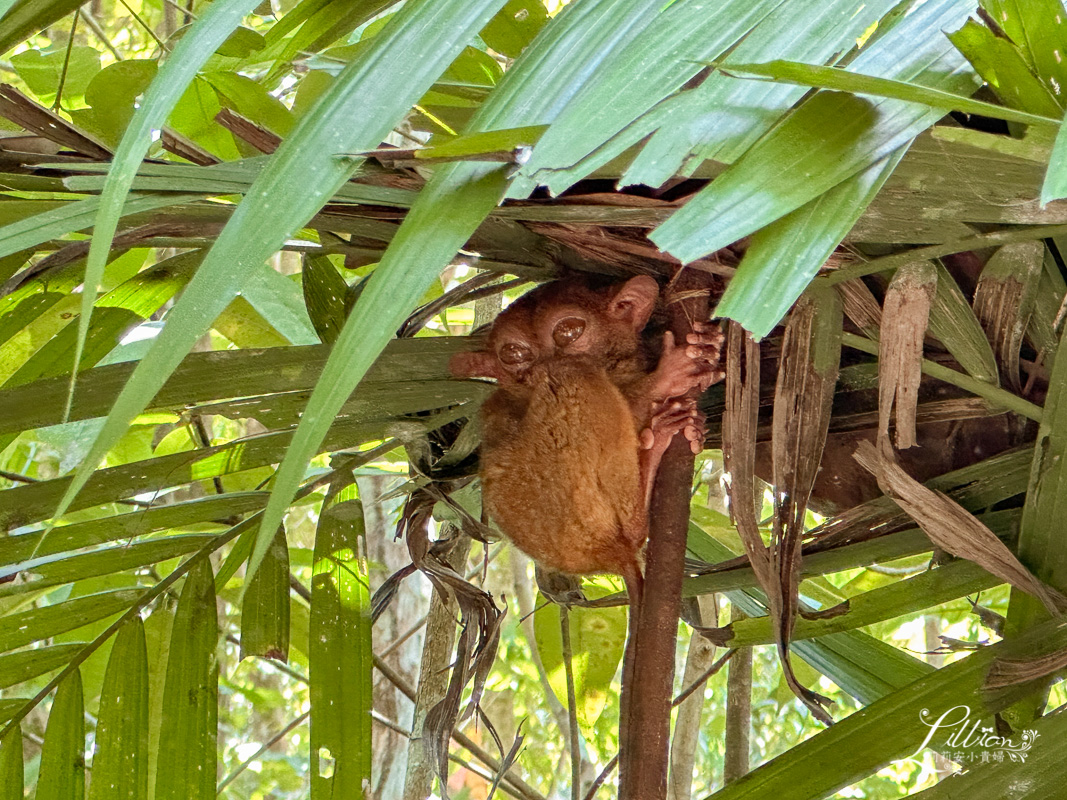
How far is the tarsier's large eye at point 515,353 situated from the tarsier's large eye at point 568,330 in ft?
0.24

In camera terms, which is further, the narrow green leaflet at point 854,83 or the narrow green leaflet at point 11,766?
the narrow green leaflet at point 11,766

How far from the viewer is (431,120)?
Answer: 1715 millimetres

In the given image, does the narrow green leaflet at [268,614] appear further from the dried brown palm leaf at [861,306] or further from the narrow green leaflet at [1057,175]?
the narrow green leaflet at [1057,175]

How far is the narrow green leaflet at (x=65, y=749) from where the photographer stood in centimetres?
136

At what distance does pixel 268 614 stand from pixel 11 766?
382 millimetres

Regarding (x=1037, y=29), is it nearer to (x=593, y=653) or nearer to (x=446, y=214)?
(x=446, y=214)

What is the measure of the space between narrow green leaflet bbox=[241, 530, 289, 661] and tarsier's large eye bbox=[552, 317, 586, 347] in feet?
1.99

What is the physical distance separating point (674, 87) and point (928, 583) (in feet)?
2.93

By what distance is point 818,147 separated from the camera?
2.63ft

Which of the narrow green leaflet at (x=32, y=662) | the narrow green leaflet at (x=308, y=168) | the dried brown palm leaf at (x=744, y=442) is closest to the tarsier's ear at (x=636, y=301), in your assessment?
the dried brown palm leaf at (x=744, y=442)

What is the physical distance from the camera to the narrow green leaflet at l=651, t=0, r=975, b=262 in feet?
2.41

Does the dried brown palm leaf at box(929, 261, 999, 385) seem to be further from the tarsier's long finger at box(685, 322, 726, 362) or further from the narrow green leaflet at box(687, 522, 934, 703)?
the narrow green leaflet at box(687, 522, 934, 703)

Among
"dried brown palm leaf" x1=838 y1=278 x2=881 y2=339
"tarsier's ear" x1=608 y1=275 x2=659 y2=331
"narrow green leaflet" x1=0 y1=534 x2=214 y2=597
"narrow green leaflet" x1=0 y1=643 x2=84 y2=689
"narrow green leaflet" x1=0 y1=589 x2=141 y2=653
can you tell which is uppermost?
"tarsier's ear" x1=608 y1=275 x2=659 y2=331

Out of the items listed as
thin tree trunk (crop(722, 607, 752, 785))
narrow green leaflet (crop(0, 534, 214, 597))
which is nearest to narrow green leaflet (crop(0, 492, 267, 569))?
narrow green leaflet (crop(0, 534, 214, 597))
